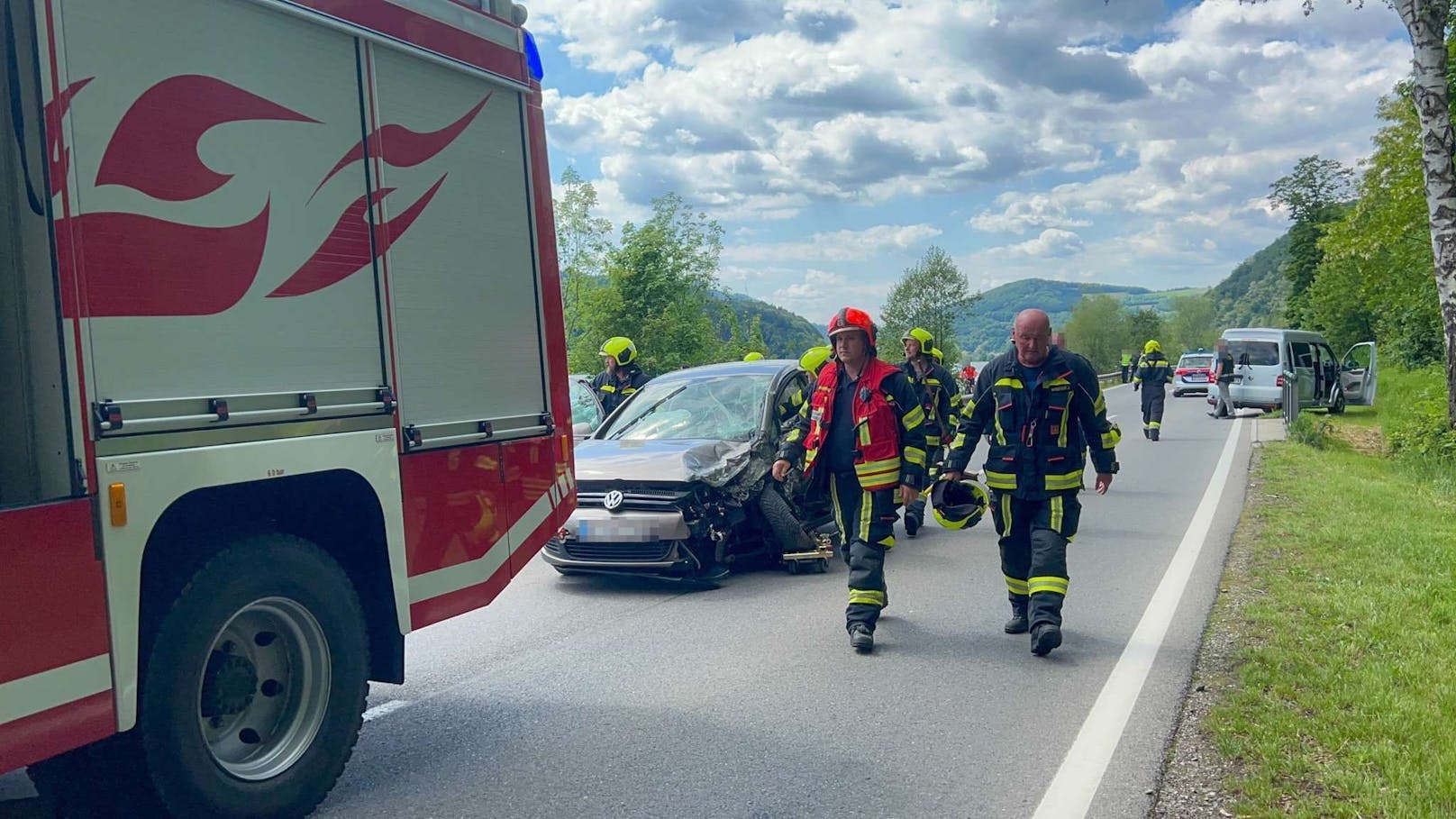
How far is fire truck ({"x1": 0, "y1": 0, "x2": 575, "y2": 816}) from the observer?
313cm

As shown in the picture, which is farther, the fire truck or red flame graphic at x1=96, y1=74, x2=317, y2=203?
red flame graphic at x1=96, y1=74, x2=317, y2=203

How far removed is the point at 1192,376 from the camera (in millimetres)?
38188

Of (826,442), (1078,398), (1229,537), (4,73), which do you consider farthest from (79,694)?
(1229,537)

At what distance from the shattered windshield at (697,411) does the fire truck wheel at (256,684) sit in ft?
16.0

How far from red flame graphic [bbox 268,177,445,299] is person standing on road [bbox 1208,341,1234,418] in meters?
23.5

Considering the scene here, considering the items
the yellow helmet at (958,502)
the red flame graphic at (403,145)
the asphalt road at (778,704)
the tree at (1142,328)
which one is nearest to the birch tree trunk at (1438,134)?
the asphalt road at (778,704)

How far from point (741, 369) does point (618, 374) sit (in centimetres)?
359

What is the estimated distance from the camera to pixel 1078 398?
6465 millimetres

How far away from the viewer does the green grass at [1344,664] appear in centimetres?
403

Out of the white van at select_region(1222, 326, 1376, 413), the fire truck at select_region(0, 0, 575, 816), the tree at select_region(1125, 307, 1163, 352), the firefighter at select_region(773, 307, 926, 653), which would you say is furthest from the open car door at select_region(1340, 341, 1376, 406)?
the tree at select_region(1125, 307, 1163, 352)

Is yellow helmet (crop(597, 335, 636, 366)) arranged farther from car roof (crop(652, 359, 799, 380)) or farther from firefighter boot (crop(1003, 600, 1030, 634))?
firefighter boot (crop(1003, 600, 1030, 634))

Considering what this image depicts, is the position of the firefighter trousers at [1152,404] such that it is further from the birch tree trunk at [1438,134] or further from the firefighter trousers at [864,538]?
the firefighter trousers at [864,538]

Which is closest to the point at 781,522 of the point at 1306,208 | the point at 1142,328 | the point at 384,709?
the point at 384,709

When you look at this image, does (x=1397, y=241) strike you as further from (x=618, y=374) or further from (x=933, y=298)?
(x=933, y=298)
